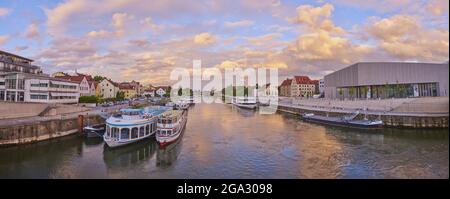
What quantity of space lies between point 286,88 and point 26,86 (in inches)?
3770

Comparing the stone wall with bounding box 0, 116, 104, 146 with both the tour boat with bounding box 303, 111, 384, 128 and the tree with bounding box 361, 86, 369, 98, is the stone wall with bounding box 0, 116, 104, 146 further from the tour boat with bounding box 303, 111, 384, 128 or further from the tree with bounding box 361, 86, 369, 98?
the tree with bounding box 361, 86, 369, 98

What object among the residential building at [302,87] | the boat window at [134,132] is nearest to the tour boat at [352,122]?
the boat window at [134,132]

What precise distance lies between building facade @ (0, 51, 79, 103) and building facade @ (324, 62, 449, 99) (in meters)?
49.9

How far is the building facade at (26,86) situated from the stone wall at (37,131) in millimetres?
14117

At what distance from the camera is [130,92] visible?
97.5 m

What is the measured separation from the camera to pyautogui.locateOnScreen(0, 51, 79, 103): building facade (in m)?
34.7

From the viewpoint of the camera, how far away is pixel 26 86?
36.0 m

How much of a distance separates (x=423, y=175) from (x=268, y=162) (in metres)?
8.00

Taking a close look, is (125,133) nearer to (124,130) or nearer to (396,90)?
(124,130)

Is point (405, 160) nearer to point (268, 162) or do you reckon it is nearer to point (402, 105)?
point (268, 162)

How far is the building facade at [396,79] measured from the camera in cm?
4091

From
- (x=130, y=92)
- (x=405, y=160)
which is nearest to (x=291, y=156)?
(x=405, y=160)

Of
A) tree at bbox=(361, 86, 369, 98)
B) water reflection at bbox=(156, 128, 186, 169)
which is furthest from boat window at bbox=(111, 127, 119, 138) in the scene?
tree at bbox=(361, 86, 369, 98)

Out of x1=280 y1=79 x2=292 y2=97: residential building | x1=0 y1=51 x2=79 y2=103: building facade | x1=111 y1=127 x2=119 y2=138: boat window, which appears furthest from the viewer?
x1=280 y1=79 x2=292 y2=97: residential building
